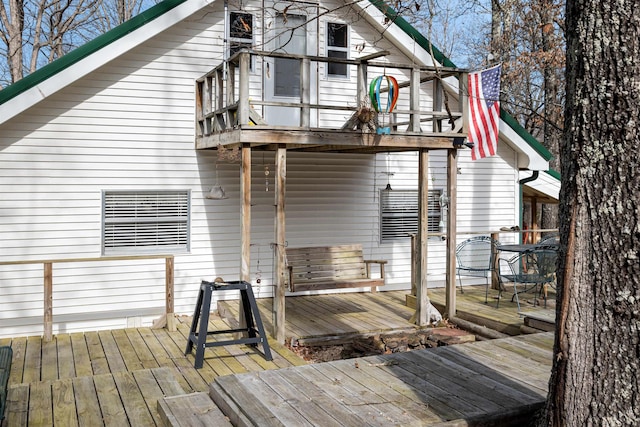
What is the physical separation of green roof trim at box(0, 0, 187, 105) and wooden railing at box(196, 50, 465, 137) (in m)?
1.14

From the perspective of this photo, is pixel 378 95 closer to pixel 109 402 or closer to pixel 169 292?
pixel 169 292

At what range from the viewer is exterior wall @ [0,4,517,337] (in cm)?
908

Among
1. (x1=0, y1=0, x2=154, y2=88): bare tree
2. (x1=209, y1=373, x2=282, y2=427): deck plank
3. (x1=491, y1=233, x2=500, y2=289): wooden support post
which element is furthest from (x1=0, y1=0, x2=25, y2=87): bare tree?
(x1=209, y1=373, x2=282, y2=427): deck plank

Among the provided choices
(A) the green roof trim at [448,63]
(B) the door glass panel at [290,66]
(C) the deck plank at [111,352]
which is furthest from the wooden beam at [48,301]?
(A) the green roof trim at [448,63]

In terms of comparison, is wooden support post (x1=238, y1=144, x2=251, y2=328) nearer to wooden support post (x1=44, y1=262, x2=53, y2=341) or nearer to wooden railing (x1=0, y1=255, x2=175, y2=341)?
wooden railing (x1=0, y1=255, x2=175, y2=341)

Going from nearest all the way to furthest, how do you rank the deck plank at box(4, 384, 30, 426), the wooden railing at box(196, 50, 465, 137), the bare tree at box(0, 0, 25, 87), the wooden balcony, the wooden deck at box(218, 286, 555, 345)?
the deck plank at box(4, 384, 30, 426)
the wooden railing at box(196, 50, 465, 137)
the wooden balcony
the wooden deck at box(218, 286, 555, 345)
the bare tree at box(0, 0, 25, 87)

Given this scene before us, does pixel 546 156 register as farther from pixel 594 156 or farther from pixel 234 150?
pixel 594 156

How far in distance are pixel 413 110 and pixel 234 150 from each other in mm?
2477

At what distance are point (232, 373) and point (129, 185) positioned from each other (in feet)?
13.5

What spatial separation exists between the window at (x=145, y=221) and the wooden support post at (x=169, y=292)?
4.13ft

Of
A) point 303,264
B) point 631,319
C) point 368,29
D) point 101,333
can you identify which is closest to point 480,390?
point 631,319

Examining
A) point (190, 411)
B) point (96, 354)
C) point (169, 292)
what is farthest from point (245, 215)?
point (190, 411)

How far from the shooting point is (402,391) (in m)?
4.82

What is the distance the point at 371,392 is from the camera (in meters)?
4.80
